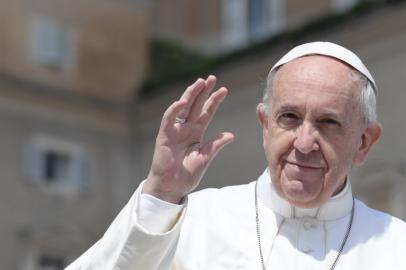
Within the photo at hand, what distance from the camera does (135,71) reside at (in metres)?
23.2

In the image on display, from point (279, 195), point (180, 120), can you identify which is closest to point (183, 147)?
point (180, 120)

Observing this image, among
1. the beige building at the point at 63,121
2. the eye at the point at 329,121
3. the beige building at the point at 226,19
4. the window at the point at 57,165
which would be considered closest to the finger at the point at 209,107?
the eye at the point at 329,121

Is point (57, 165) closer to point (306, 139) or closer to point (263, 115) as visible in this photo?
point (263, 115)

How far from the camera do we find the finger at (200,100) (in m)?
4.15

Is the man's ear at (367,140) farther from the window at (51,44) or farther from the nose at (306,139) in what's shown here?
the window at (51,44)

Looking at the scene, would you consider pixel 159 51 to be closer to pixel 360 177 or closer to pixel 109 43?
pixel 109 43

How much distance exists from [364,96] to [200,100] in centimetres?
57

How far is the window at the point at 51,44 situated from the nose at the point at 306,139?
17.9 m

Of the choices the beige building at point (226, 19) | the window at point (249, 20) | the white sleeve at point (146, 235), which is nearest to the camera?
the white sleeve at point (146, 235)

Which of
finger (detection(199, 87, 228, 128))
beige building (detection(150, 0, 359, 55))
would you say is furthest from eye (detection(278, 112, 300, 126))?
beige building (detection(150, 0, 359, 55))

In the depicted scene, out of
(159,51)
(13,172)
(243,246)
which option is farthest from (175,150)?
(159,51)

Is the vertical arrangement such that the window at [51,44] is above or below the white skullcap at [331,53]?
below

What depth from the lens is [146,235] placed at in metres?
4.06

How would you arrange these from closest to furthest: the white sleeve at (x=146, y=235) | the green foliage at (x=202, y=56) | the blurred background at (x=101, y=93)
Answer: the white sleeve at (x=146, y=235) < the green foliage at (x=202, y=56) < the blurred background at (x=101, y=93)
